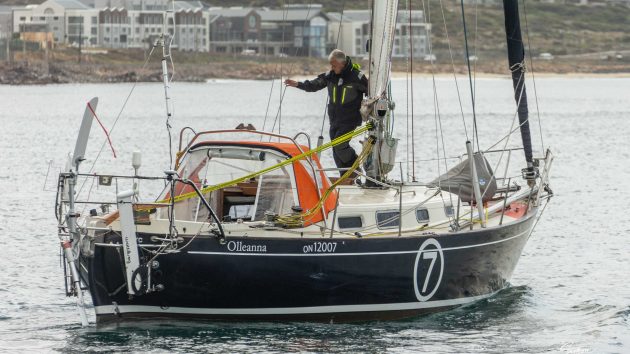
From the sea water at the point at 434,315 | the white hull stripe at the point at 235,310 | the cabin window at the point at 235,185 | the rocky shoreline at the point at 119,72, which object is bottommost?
the rocky shoreline at the point at 119,72

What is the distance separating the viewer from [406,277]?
722 inches

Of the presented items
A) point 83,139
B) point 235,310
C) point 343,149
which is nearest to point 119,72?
point 343,149

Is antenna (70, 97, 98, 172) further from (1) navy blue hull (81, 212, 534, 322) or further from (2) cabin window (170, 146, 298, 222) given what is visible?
(2) cabin window (170, 146, 298, 222)

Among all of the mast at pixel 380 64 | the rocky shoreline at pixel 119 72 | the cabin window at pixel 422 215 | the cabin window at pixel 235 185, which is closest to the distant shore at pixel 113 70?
the rocky shoreline at pixel 119 72

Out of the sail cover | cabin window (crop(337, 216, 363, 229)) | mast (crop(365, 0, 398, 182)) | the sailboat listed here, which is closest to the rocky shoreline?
the sail cover

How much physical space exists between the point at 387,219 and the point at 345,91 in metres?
3.17

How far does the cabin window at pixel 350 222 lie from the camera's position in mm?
18297

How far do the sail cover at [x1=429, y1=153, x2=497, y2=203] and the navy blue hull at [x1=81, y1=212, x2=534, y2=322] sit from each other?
3432 millimetres

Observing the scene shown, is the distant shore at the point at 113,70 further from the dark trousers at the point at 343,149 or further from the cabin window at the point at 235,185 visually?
the cabin window at the point at 235,185

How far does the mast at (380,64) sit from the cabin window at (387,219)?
5.54 ft

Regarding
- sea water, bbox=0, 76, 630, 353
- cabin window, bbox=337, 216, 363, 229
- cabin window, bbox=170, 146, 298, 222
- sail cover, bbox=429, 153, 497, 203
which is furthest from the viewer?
sail cover, bbox=429, 153, 497, 203

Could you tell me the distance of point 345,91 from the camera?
2094cm

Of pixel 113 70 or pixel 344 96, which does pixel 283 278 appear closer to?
pixel 344 96

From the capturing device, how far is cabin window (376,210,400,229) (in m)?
18.5
